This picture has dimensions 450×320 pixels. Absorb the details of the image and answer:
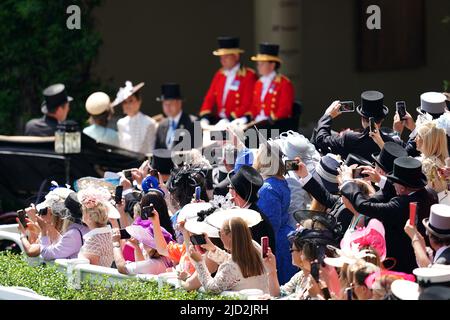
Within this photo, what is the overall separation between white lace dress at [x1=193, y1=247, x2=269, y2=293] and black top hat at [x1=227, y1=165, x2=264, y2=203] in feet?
2.65

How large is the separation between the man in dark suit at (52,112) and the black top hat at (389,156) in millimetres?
5021

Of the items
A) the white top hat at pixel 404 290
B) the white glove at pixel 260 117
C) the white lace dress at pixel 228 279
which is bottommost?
the white lace dress at pixel 228 279

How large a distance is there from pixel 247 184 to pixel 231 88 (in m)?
6.19

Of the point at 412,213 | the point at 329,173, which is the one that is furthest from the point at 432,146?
the point at 412,213

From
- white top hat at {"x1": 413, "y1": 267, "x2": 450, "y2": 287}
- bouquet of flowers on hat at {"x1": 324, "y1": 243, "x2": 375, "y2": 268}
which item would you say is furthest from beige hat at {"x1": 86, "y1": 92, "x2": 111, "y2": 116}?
white top hat at {"x1": 413, "y1": 267, "x2": 450, "y2": 287}

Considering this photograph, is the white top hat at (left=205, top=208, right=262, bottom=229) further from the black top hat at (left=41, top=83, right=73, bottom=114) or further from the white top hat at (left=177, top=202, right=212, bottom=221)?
the black top hat at (left=41, top=83, right=73, bottom=114)

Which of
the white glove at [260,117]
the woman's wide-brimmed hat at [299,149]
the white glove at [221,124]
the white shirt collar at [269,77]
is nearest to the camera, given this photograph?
the woman's wide-brimmed hat at [299,149]

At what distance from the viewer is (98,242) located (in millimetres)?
8492

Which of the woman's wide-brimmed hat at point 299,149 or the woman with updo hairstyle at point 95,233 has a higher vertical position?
the woman's wide-brimmed hat at point 299,149

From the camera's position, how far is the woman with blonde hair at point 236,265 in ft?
24.2

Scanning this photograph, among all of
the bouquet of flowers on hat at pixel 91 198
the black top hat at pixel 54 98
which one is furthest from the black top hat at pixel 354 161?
the black top hat at pixel 54 98

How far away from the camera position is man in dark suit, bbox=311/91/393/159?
9.18 metres

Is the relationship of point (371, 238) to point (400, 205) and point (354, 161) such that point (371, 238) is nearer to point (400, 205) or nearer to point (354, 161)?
point (400, 205)

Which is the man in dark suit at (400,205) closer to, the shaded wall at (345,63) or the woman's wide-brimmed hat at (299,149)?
the woman's wide-brimmed hat at (299,149)
